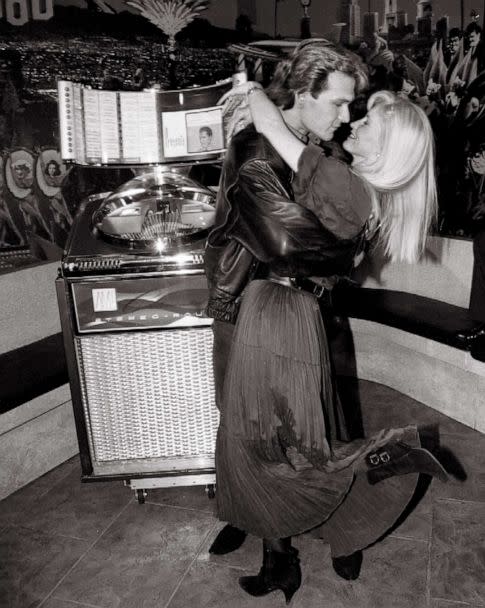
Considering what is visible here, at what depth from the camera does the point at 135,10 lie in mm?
2660

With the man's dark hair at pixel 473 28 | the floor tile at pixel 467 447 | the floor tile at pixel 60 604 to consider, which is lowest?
the floor tile at pixel 467 447

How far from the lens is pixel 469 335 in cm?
246

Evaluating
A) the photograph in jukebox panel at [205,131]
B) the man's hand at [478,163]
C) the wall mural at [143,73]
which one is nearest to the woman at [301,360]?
the photograph in jukebox panel at [205,131]

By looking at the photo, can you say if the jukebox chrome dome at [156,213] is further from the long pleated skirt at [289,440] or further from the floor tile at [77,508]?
the floor tile at [77,508]

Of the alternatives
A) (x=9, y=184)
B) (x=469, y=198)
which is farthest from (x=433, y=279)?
(x=9, y=184)

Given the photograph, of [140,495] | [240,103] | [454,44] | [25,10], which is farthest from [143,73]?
[140,495]

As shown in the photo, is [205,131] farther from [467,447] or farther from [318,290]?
[467,447]

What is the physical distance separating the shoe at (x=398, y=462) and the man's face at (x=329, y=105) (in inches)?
33.8

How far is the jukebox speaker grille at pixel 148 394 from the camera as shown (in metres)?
2.03

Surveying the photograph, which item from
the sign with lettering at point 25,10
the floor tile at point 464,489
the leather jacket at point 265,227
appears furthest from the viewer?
the sign with lettering at point 25,10

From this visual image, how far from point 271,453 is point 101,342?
77cm

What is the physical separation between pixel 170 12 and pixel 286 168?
1748mm

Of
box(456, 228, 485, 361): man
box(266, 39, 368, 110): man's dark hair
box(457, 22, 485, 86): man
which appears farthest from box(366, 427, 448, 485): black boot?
box(457, 22, 485, 86): man

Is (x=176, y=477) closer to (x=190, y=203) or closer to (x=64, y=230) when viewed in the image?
(x=190, y=203)
